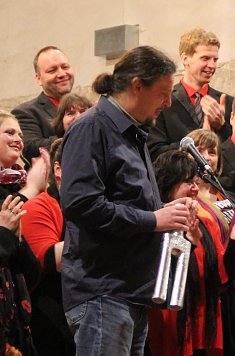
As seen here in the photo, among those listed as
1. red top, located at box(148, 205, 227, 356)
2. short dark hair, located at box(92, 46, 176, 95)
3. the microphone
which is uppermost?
short dark hair, located at box(92, 46, 176, 95)

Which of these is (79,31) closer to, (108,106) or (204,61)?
(204,61)

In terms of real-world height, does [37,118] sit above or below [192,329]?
above

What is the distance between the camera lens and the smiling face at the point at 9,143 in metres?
4.32

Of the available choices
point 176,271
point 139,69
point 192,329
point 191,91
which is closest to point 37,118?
point 191,91

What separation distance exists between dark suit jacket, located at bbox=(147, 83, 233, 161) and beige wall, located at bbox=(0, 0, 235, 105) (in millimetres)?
1174

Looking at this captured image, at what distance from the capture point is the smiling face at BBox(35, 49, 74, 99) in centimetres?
533

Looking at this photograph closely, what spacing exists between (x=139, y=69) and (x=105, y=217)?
543mm

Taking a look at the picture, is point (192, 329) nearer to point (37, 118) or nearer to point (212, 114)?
point (212, 114)

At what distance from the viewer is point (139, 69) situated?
3.18 metres

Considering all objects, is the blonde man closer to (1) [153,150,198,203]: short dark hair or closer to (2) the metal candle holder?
(1) [153,150,198,203]: short dark hair

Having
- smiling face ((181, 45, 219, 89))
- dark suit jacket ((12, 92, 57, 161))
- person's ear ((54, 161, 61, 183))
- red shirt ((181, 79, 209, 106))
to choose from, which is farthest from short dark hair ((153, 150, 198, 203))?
smiling face ((181, 45, 219, 89))

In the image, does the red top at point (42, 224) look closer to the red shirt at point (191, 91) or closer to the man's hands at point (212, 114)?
the man's hands at point (212, 114)

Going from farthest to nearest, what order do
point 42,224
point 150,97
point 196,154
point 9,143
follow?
point 9,143, point 42,224, point 196,154, point 150,97

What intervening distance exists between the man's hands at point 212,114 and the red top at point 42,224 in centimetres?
143
